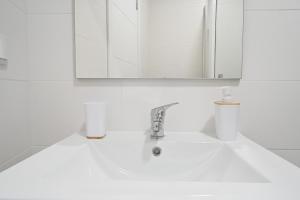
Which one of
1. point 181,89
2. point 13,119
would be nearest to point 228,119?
point 181,89

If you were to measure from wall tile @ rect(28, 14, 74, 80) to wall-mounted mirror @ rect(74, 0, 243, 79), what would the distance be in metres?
0.05

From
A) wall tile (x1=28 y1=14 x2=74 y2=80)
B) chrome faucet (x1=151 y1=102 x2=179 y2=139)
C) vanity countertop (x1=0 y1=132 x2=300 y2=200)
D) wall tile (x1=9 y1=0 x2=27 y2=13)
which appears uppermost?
wall tile (x1=9 y1=0 x2=27 y2=13)

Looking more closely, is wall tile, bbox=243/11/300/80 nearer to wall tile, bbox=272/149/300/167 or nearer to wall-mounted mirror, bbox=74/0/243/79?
wall-mounted mirror, bbox=74/0/243/79

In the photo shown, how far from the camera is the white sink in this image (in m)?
0.67

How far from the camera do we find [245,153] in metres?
0.58

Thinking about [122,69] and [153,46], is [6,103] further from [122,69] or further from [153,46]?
[153,46]

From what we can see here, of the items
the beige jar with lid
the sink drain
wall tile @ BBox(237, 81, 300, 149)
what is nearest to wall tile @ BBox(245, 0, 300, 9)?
wall tile @ BBox(237, 81, 300, 149)

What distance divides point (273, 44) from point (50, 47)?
0.90m

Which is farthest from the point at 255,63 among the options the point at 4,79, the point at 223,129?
the point at 4,79

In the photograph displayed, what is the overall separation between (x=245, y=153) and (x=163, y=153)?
27cm

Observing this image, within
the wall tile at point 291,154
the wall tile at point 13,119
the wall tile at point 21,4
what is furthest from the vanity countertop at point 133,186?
the wall tile at point 21,4

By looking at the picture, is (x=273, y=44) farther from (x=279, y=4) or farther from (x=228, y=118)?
(x=228, y=118)

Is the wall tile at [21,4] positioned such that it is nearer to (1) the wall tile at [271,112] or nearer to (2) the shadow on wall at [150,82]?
(2) the shadow on wall at [150,82]

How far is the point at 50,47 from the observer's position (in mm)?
829
